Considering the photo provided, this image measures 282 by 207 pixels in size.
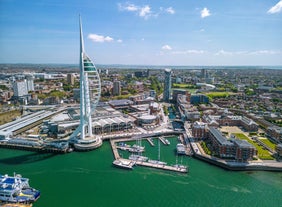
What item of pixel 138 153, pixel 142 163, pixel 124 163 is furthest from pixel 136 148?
pixel 124 163

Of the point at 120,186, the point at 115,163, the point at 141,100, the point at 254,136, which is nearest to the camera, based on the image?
the point at 120,186

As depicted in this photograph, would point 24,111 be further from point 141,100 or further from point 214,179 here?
point 214,179

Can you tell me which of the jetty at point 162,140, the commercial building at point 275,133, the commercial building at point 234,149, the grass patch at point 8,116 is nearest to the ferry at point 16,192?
the jetty at point 162,140

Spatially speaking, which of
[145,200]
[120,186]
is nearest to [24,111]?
[120,186]

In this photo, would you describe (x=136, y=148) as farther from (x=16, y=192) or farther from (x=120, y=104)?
(x=120, y=104)

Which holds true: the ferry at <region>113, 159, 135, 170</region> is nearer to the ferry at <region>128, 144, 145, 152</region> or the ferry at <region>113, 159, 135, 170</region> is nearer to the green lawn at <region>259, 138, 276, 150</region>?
the ferry at <region>128, 144, 145, 152</region>

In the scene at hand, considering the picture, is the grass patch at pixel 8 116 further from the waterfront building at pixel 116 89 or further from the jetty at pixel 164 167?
the waterfront building at pixel 116 89
